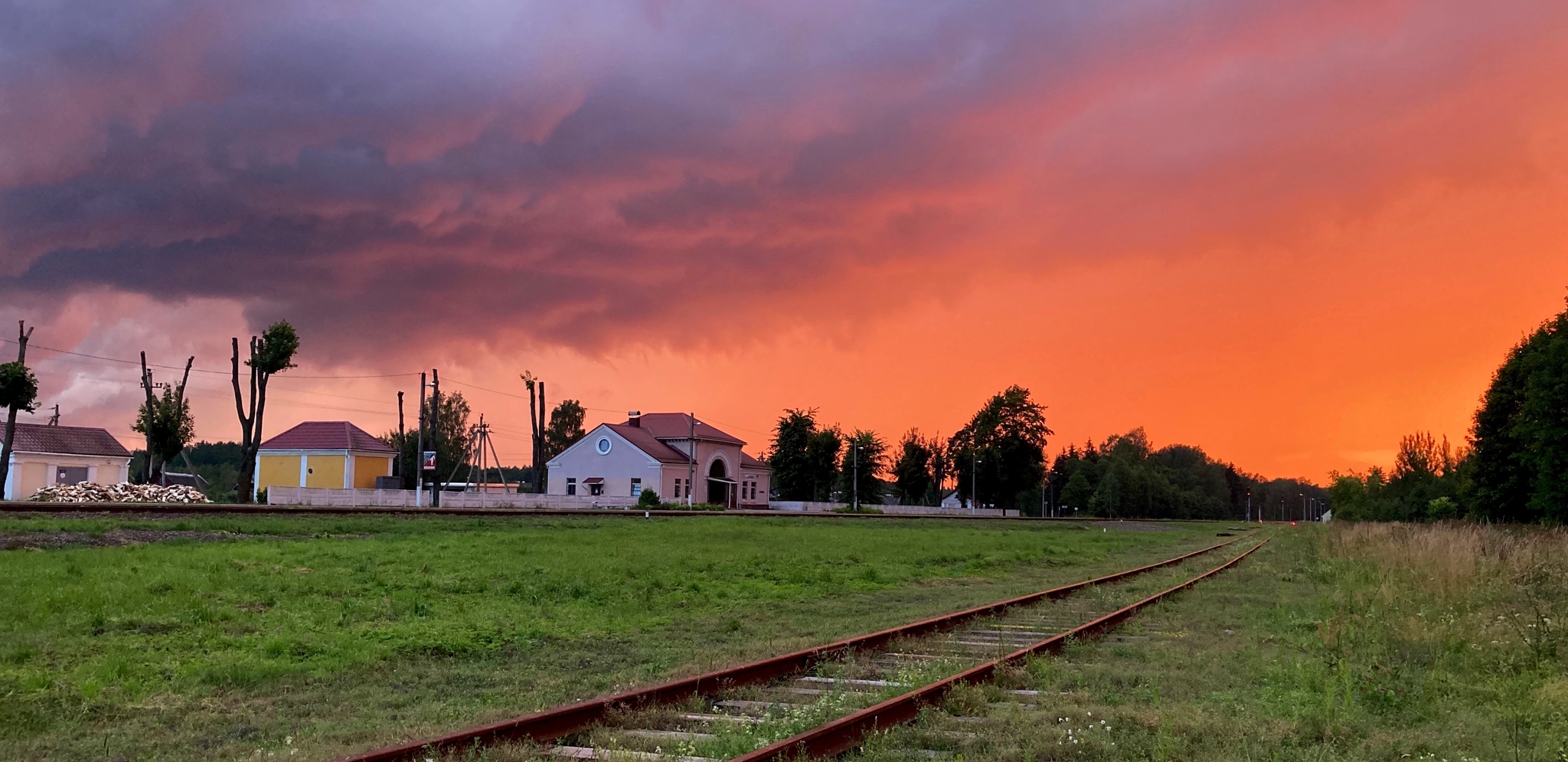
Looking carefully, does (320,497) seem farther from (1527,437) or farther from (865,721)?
(1527,437)

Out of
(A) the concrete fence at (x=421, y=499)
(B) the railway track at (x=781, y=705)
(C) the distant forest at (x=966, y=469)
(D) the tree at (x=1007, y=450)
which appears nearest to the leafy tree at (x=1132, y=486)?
(C) the distant forest at (x=966, y=469)

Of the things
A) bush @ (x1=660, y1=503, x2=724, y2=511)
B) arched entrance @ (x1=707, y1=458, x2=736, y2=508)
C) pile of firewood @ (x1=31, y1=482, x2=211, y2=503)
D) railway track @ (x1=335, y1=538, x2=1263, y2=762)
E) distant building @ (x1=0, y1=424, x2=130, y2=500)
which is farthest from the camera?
arched entrance @ (x1=707, y1=458, x2=736, y2=508)

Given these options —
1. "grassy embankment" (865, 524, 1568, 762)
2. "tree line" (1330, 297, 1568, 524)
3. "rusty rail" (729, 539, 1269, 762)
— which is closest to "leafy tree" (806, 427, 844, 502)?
"tree line" (1330, 297, 1568, 524)

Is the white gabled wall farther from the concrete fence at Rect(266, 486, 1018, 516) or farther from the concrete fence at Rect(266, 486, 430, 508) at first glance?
the concrete fence at Rect(266, 486, 430, 508)

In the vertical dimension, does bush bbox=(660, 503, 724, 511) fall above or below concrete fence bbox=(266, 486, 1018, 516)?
below

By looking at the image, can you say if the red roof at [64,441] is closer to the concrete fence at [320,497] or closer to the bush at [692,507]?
the concrete fence at [320,497]

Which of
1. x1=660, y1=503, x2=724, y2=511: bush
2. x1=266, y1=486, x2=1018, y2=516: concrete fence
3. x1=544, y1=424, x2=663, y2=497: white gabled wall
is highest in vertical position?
x1=544, y1=424, x2=663, y2=497: white gabled wall

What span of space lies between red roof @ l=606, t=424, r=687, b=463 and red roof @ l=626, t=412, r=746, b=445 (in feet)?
5.27

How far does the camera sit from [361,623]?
12766 millimetres

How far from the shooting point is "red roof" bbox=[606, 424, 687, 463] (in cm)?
7775

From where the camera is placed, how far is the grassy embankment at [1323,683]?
661 cm

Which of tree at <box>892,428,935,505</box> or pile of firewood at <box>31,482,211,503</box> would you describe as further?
tree at <box>892,428,935,505</box>

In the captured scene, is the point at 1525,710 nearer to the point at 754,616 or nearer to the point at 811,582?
the point at 754,616

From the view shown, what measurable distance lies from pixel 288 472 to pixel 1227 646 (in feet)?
238
